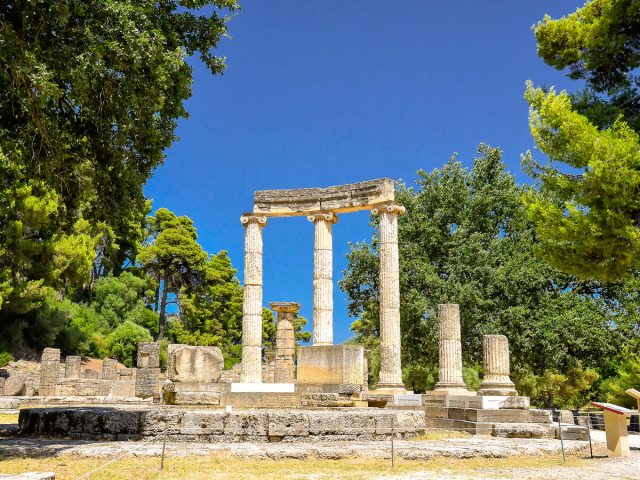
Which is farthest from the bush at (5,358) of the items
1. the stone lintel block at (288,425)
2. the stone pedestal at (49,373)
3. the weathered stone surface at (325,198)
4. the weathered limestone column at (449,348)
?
the stone lintel block at (288,425)

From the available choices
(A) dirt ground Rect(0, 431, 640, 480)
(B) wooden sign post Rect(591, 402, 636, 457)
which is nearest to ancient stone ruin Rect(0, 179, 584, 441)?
(A) dirt ground Rect(0, 431, 640, 480)

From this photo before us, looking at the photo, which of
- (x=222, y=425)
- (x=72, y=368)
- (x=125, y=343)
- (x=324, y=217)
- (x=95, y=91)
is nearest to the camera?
(x=95, y=91)

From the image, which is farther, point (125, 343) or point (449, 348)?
point (125, 343)

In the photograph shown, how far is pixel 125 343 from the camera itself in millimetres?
41156

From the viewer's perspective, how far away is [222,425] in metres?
10.7

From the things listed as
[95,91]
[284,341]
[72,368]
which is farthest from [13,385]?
[95,91]

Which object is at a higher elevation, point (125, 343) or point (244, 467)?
point (125, 343)

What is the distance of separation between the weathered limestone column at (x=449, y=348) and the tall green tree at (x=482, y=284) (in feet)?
19.2

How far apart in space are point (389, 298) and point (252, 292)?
5.58 m

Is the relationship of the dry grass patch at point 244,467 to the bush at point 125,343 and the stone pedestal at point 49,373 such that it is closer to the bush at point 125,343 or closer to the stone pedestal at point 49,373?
the stone pedestal at point 49,373

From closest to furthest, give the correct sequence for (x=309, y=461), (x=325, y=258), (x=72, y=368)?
(x=309, y=461) < (x=325, y=258) < (x=72, y=368)

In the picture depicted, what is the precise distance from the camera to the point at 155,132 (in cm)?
1041

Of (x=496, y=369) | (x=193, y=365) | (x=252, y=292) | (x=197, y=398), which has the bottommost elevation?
(x=197, y=398)

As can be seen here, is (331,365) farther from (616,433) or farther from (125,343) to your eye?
(125,343)
